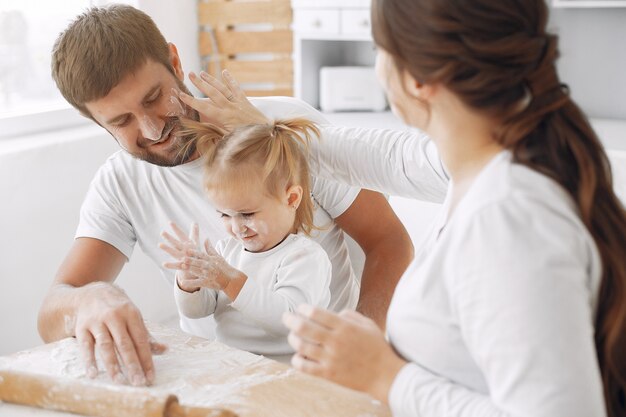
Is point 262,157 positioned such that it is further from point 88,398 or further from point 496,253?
point 496,253

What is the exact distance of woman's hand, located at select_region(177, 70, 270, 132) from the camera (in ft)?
4.76

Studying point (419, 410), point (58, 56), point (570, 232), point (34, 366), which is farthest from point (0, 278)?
point (570, 232)

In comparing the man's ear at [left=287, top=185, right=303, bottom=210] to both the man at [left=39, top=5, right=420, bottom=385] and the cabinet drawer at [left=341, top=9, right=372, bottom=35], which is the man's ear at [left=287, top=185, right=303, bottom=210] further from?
the cabinet drawer at [left=341, top=9, right=372, bottom=35]

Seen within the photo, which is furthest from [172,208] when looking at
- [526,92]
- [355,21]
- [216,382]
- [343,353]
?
[355,21]

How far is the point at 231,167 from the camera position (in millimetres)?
1446

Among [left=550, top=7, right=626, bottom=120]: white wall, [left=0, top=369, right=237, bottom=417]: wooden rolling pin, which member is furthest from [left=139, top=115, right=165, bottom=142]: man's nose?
[left=550, top=7, right=626, bottom=120]: white wall

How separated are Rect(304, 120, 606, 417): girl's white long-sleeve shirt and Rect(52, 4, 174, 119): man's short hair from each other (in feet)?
Answer: 3.02

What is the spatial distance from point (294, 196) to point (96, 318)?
0.47 m

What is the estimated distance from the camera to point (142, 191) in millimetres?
1746

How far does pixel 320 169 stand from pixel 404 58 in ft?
2.26

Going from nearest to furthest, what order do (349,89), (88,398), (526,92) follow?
(526,92) → (88,398) → (349,89)

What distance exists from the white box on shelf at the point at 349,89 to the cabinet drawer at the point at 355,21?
0.81 feet

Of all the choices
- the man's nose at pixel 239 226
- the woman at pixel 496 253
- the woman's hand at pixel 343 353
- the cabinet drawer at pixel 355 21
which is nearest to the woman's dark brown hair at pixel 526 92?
the woman at pixel 496 253

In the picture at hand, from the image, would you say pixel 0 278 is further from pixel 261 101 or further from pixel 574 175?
pixel 574 175
